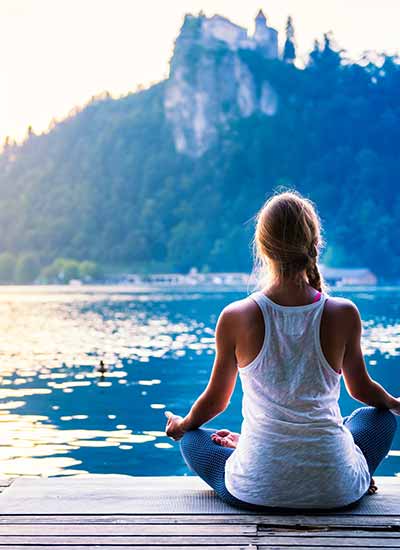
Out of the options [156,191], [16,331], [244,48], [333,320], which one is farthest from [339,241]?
[333,320]

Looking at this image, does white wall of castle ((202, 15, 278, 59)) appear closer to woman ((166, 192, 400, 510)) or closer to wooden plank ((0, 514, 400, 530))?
woman ((166, 192, 400, 510))

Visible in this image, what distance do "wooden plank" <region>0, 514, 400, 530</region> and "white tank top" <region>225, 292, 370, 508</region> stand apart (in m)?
0.05

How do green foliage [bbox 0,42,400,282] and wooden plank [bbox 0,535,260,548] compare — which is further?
green foliage [bbox 0,42,400,282]

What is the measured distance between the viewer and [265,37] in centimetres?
7288

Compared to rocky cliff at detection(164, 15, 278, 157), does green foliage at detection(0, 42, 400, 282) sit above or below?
below

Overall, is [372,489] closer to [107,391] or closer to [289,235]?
[289,235]

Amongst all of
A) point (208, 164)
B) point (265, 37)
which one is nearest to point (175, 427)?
point (208, 164)

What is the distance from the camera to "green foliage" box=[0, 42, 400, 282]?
2426 inches

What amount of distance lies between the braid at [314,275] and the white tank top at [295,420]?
0.07 meters

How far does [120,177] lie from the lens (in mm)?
69000

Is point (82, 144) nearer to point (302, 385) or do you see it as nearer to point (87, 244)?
point (87, 244)

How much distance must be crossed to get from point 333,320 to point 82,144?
232 ft

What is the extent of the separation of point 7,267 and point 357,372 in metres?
62.1

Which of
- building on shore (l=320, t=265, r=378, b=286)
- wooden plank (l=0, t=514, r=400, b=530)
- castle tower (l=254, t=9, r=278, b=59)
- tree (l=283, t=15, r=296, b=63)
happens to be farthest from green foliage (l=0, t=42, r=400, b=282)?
wooden plank (l=0, t=514, r=400, b=530)
